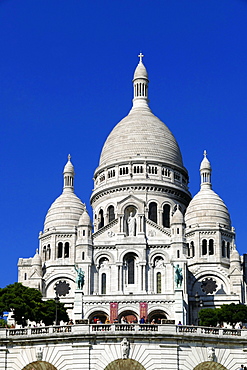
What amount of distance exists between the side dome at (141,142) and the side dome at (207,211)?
263 inches

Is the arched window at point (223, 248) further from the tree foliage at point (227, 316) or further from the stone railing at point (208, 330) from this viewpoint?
the stone railing at point (208, 330)

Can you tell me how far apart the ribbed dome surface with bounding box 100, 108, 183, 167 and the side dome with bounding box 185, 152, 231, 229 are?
22.9 feet

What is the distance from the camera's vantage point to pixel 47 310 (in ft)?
285

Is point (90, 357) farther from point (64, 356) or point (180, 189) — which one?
point (180, 189)

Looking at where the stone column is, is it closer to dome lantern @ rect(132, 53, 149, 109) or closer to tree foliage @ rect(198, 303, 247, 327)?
tree foliage @ rect(198, 303, 247, 327)

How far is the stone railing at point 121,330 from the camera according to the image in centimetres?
4803

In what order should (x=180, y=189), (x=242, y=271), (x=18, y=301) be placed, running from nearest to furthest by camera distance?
1. (x=18, y=301)
2. (x=242, y=271)
3. (x=180, y=189)

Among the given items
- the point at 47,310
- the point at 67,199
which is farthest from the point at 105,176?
the point at 47,310

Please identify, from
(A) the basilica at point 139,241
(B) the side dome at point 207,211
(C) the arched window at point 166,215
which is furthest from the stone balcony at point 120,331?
(C) the arched window at point 166,215

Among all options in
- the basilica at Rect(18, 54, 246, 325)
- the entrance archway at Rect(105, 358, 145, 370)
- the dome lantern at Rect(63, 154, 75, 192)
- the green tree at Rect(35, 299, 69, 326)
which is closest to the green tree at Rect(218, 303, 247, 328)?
the basilica at Rect(18, 54, 246, 325)

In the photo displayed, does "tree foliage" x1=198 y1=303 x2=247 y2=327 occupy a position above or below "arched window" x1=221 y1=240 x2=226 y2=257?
below

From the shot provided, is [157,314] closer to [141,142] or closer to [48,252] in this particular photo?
[48,252]

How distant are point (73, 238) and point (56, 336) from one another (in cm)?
6338

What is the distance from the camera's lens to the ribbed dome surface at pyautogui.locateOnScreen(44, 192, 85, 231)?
113188 millimetres
